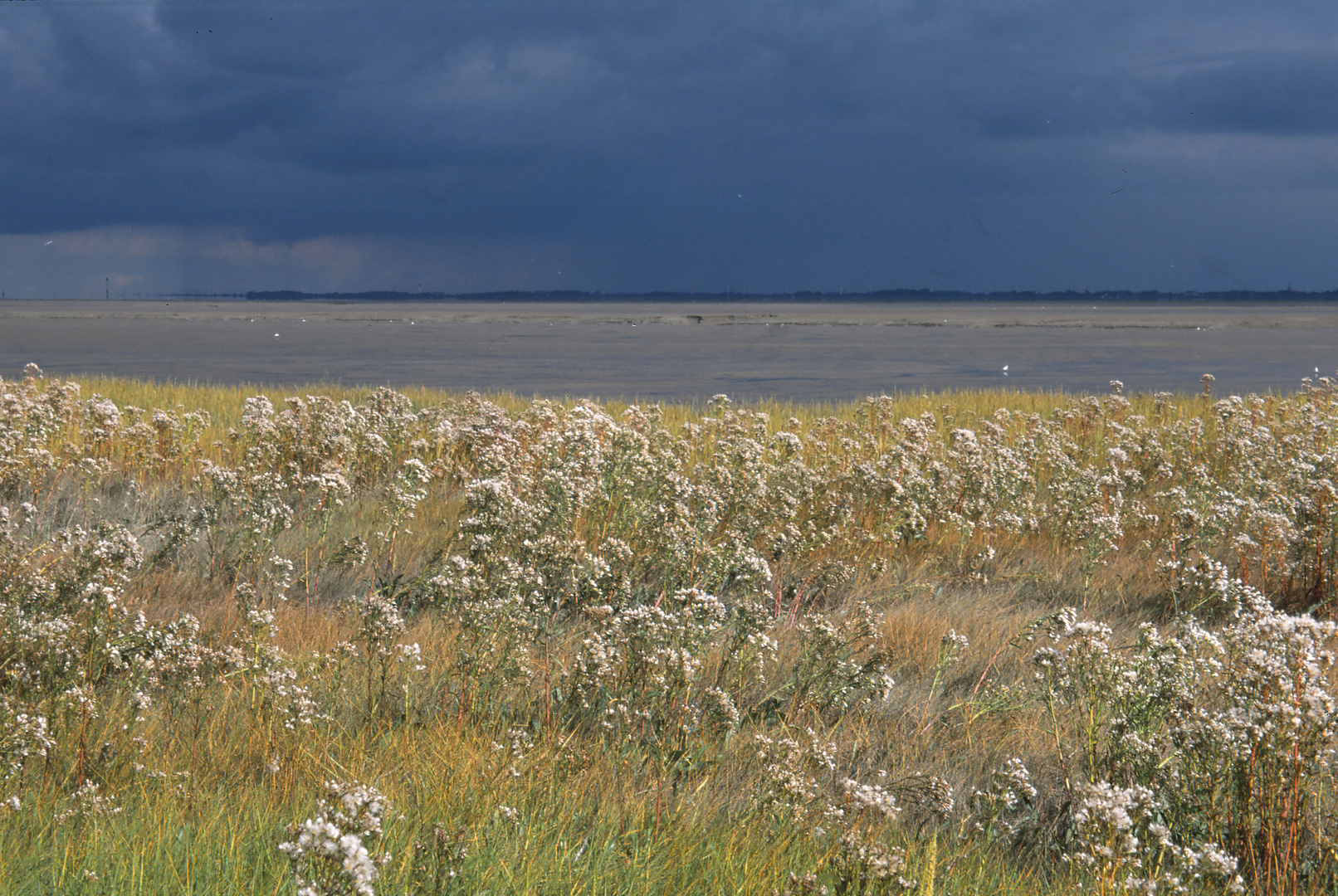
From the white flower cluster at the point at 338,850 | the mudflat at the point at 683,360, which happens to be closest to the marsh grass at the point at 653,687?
the white flower cluster at the point at 338,850

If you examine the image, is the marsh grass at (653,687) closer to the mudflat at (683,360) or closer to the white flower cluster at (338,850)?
the white flower cluster at (338,850)

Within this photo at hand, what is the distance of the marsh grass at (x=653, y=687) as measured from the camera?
2648 millimetres

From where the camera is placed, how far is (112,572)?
375 centimetres

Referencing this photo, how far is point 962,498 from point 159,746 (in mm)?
6421

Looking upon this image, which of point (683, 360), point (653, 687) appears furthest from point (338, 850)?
point (683, 360)

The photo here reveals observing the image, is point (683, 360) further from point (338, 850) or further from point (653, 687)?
point (338, 850)

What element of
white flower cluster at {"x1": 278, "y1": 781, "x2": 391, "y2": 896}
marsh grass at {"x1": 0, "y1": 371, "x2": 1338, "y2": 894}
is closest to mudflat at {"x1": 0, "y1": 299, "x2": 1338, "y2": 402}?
marsh grass at {"x1": 0, "y1": 371, "x2": 1338, "y2": 894}

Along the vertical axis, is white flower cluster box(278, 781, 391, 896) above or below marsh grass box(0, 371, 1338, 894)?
above

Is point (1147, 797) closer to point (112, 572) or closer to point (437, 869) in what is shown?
point (437, 869)

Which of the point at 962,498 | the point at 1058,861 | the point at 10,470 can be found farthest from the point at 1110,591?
the point at 10,470

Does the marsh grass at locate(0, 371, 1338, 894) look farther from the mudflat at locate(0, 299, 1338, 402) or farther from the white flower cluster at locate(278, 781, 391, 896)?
the mudflat at locate(0, 299, 1338, 402)

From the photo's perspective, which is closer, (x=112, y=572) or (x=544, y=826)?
(x=544, y=826)

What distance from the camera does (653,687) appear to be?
3.59 metres

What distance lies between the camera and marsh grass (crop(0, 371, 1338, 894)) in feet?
8.69
